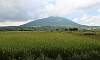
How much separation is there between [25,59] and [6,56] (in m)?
2.70

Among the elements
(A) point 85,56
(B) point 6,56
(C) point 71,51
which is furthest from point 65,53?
(B) point 6,56

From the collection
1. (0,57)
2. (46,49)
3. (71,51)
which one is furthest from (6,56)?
(71,51)

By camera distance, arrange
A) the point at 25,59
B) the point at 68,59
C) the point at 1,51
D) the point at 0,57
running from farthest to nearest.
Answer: the point at 1,51
the point at 0,57
the point at 68,59
the point at 25,59

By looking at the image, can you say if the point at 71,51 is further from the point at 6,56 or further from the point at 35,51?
the point at 6,56

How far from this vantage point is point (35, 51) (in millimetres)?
17797

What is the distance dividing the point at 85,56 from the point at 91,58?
1.18 ft

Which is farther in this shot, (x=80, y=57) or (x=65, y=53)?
(x=65, y=53)

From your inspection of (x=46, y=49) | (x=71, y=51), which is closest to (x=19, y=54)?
(x=46, y=49)

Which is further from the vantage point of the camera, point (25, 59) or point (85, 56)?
point (85, 56)

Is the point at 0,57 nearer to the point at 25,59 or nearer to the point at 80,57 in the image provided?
the point at 25,59

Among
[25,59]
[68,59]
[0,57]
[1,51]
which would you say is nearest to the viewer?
[25,59]

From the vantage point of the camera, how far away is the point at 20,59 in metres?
14.0

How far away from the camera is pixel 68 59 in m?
14.7

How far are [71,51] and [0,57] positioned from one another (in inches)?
204
